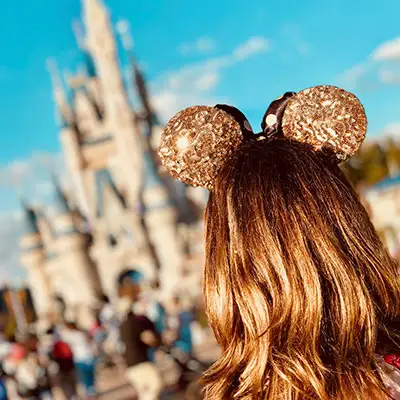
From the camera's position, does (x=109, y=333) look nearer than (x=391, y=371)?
No

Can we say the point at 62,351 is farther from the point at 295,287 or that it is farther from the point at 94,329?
the point at 295,287

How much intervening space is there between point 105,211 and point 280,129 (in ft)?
126

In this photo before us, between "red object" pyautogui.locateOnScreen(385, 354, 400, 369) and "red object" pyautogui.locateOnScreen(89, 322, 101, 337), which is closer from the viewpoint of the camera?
"red object" pyautogui.locateOnScreen(385, 354, 400, 369)

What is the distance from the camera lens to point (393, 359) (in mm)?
1207

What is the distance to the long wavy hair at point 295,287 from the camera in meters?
1.17

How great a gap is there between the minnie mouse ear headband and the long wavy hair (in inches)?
3.9

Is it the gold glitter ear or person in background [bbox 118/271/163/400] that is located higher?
the gold glitter ear

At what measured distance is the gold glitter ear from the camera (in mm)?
1380

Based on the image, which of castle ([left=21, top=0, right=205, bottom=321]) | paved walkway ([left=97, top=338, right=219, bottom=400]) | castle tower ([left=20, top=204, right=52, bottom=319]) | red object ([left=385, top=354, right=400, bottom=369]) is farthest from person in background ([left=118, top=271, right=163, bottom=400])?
castle tower ([left=20, top=204, right=52, bottom=319])

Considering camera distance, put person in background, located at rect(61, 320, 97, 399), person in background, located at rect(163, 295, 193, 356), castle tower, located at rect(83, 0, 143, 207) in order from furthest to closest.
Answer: castle tower, located at rect(83, 0, 143, 207) < person in background, located at rect(163, 295, 193, 356) < person in background, located at rect(61, 320, 97, 399)

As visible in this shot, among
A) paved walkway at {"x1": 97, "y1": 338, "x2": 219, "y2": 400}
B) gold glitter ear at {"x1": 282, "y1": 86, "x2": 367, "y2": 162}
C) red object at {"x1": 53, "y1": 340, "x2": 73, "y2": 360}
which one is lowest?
paved walkway at {"x1": 97, "y1": 338, "x2": 219, "y2": 400}

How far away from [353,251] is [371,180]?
54.1 m

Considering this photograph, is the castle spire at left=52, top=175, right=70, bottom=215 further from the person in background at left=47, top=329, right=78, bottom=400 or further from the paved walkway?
the person in background at left=47, top=329, right=78, bottom=400

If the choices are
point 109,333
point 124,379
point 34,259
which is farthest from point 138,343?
point 34,259
